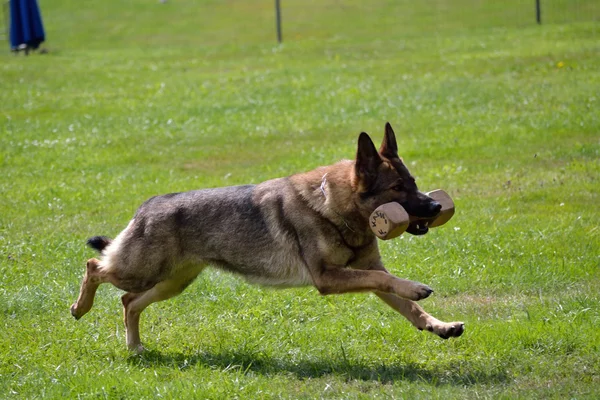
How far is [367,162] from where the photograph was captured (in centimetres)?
611

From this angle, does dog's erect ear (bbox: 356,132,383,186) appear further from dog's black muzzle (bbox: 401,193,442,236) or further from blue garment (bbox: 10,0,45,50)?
blue garment (bbox: 10,0,45,50)

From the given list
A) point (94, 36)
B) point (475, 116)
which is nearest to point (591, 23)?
point (475, 116)

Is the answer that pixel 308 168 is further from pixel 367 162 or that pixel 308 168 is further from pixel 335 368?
pixel 335 368

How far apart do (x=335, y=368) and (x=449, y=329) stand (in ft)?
2.63

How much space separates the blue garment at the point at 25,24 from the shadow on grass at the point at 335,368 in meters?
22.5

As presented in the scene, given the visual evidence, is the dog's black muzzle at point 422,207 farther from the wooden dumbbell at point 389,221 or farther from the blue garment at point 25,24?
the blue garment at point 25,24

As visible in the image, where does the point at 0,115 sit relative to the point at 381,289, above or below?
below

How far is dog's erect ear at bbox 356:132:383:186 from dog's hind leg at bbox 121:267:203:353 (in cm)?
150

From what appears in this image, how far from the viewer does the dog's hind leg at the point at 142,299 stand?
6.56 m

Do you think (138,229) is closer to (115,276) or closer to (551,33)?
(115,276)

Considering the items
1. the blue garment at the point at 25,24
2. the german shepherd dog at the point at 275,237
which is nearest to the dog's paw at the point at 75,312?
the german shepherd dog at the point at 275,237

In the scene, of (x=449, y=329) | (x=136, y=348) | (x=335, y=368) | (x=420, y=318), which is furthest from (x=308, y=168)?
(x=449, y=329)

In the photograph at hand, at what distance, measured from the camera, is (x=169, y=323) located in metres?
7.03

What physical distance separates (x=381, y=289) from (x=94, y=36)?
32.0m
